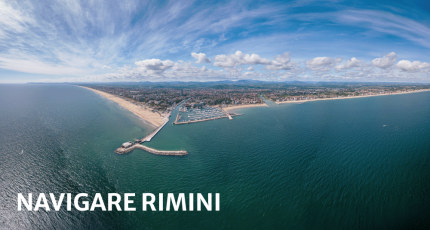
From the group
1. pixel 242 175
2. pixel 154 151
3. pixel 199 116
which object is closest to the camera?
pixel 242 175

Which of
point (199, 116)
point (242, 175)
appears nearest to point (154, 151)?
point (242, 175)

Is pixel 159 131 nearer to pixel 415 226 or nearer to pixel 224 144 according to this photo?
pixel 224 144

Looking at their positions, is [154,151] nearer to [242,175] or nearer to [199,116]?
[242,175]

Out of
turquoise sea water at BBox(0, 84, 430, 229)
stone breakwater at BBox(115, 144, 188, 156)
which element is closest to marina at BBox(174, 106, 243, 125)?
turquoise sea water at BBox(0, 84, 430, 229)

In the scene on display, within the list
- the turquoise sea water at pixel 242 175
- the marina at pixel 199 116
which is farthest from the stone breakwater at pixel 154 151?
the marina at pixel 199 116

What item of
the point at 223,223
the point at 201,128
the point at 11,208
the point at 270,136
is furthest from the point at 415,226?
the point at 11,208

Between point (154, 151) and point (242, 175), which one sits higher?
point (154, 151)

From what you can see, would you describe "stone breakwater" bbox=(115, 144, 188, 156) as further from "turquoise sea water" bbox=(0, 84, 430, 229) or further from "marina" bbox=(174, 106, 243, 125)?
"marina" bbox=(174, 106, 243, 125)

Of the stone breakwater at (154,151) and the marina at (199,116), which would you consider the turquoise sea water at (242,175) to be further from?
the marina at (199,116)
